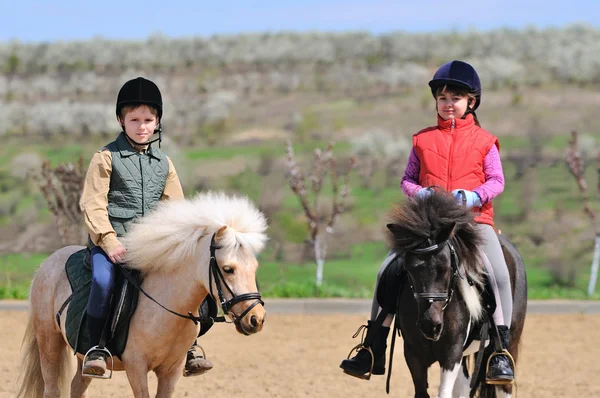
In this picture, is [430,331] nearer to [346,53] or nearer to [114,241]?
[114,241]

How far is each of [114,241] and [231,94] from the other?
37302mm

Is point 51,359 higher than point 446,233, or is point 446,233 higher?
point 446,233

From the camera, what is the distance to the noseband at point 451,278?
505 centimetres

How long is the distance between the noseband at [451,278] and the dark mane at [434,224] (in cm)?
5

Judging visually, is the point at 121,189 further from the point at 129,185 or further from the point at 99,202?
the point at 99,202

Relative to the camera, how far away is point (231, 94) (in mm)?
42094

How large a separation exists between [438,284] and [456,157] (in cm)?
112

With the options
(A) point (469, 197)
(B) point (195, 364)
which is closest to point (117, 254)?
(B) point (195, 364)

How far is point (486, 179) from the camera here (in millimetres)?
5961

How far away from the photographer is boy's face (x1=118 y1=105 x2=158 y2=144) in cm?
548

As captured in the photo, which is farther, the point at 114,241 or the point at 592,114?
the point at 592,114

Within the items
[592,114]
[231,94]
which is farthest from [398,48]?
[592,114]

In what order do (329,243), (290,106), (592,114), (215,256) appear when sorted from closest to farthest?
(215,256) < (329,243) < (592,114) < (290,106)

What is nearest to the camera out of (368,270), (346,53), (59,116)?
(368,270)
